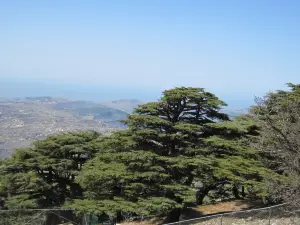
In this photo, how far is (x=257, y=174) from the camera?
1462 centimetres

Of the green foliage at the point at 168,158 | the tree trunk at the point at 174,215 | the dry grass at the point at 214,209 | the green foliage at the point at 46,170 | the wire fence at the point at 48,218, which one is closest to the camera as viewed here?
the wire fence at the point at 48,218

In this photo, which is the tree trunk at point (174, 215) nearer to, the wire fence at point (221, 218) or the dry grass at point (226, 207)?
the dry grass at point (226, 207)

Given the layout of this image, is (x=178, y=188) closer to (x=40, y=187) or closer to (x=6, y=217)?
(x=6, y=217)

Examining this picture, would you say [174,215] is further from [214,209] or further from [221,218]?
[221,218]

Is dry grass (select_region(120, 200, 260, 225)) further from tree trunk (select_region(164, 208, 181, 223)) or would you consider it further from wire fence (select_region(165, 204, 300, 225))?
wire fence (select_region(165, 204, 300, 225))

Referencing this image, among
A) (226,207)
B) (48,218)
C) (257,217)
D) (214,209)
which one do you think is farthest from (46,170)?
(257,217)

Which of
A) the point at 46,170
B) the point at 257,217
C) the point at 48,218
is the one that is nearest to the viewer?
the point at 257,217

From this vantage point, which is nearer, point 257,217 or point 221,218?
point 221,218

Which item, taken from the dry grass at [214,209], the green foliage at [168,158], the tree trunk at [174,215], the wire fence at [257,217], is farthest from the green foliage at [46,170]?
the wire fence at [257,217]

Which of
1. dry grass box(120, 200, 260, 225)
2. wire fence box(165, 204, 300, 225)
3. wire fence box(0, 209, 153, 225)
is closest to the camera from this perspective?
wire fence box(165, 204, 300, 225)

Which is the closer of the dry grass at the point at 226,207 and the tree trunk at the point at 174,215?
the tree trunk at the point at 174,215

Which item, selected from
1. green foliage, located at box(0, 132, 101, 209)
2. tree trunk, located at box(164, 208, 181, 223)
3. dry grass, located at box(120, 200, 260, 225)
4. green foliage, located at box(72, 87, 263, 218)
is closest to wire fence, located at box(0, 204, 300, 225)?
green foliage, located at box(72, 87, 263, 218)

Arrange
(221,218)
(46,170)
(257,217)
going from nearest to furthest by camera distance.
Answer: (221,218) < (257,217) < (46,170)

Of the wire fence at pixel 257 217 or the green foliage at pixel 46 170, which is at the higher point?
the wire fence at pixel 257 217
